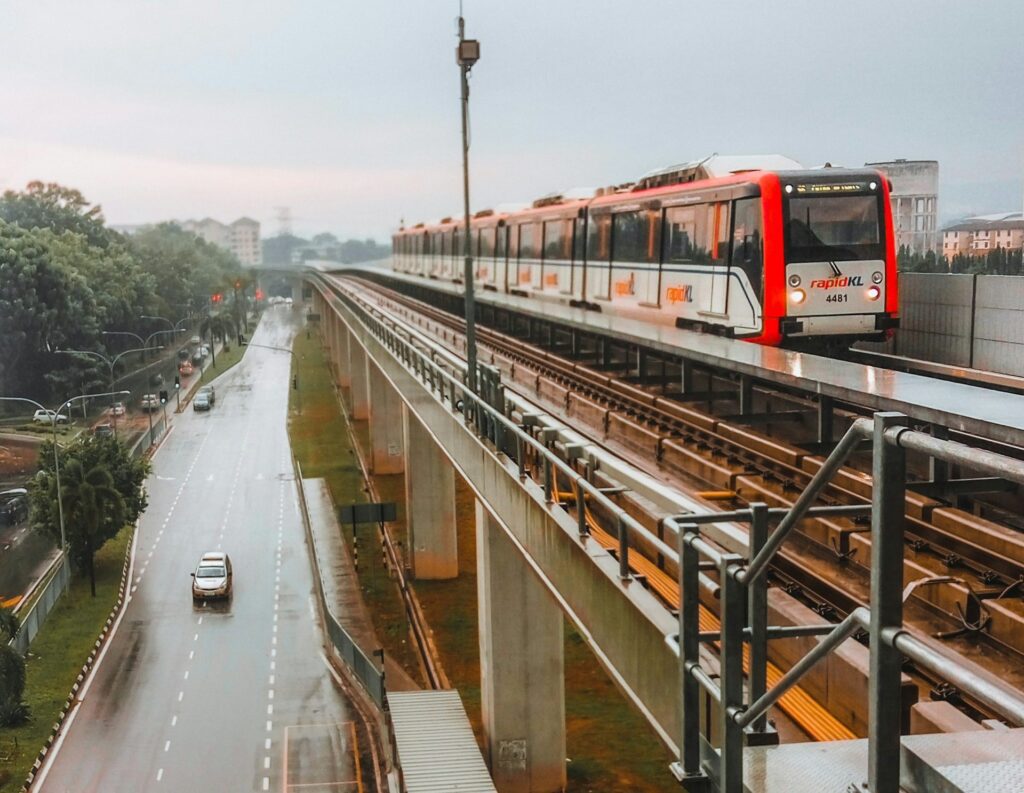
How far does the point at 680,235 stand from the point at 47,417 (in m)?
29.7

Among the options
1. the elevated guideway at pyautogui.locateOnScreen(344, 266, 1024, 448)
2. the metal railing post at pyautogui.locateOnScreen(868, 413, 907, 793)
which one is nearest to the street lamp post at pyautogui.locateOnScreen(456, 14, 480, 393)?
the elevated guideway at pyautogui.locateOnScreen(344, 266, 1024, 448)

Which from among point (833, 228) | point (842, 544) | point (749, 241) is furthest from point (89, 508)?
point (842, 544)

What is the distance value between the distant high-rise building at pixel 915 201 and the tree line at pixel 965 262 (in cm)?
23

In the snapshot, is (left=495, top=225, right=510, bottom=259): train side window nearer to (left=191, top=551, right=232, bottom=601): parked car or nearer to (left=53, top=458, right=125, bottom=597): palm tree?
(left=191, top=551, right=232, bottom=601): parked car

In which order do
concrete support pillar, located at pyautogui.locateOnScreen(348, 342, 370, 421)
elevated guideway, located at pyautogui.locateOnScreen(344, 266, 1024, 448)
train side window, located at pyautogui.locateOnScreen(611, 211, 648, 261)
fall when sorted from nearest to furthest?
1. elevated guideway, located at pyautogui.locateOnScreen(344, 266, 1024, 448)
2. train side window, located at pyautogui.locateOnScreen(611, 211, 648, 261)
3. concrete support pillar, located at pyautogui.locateOnScreen(348, 342, 370, 421)

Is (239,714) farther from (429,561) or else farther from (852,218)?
(852,218)

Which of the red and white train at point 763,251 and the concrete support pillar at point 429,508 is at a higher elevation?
the red and white train at point 763,251

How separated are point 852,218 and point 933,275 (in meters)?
1.41

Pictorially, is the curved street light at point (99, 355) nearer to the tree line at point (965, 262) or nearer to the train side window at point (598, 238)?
the train side window at point (598, 238)

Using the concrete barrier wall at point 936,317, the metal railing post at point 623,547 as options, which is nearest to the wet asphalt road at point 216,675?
the concrete barrier wall at point 936,317

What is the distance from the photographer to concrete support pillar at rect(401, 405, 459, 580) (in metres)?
35.1

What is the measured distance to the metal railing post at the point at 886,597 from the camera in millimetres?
2984

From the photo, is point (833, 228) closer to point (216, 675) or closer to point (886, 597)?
point (886, 597)

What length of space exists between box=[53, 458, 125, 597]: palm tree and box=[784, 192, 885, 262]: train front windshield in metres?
27.4
